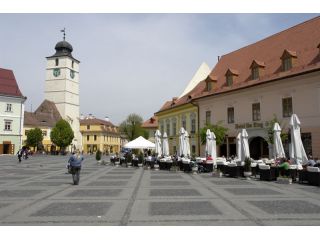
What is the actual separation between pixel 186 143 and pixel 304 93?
8.83 metres

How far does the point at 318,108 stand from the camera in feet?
75.4

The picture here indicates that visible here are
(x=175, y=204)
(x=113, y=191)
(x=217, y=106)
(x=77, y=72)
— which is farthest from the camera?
(x=77, y=72)

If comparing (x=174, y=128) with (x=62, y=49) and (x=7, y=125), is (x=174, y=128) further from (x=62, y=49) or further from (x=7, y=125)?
(x=62, y=49)

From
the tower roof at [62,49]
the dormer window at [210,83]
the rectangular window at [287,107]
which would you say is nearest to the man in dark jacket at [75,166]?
the rectangular window at [287,107]

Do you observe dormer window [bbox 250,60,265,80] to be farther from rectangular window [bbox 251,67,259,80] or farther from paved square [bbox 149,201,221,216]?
paved square [bbox 149,201,221,216]

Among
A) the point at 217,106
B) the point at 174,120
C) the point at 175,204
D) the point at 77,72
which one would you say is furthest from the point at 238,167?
the point at 77,72

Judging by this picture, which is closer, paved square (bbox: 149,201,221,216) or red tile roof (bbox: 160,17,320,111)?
paved square (bbox: 149,201,221,216)

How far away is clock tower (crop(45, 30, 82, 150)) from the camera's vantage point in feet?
286

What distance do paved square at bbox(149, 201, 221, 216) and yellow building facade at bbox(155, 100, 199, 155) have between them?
26.5 metres

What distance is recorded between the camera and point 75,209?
886cm

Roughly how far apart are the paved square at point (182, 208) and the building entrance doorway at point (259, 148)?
19418 mm

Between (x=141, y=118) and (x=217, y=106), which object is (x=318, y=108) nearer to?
(x=217, y=106)

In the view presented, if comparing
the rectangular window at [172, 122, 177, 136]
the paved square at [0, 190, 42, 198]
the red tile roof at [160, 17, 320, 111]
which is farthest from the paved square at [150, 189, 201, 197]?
the rectangular window at [172, 122, 177, 136]

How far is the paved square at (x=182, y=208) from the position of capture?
8375 mm
